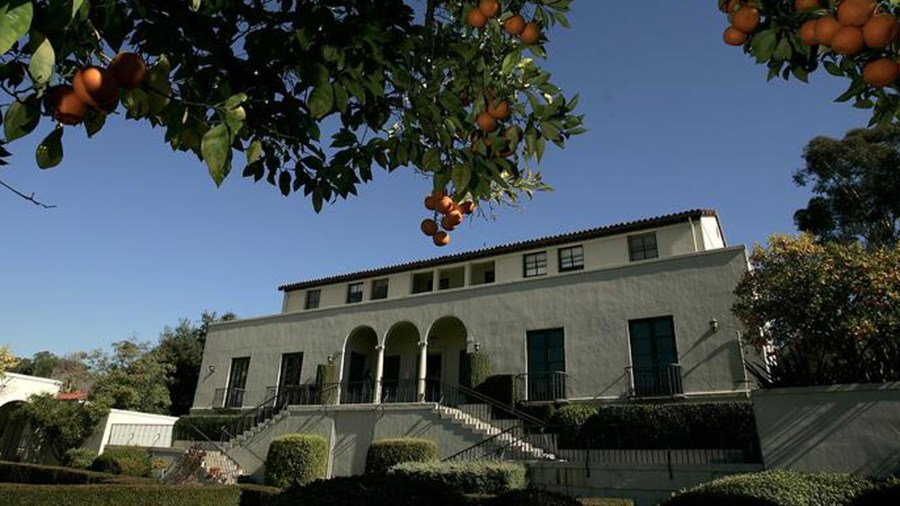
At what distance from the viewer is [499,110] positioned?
3131mm

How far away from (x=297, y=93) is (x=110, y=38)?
1184 millimetres

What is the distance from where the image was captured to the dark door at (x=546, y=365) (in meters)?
19.5

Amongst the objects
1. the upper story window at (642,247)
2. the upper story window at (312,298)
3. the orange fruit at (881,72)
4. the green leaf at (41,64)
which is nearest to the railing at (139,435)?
the upper story window at (312,298)

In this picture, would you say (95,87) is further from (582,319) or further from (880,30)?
(582,319)

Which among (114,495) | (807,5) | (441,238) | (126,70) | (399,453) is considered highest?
(807,5)

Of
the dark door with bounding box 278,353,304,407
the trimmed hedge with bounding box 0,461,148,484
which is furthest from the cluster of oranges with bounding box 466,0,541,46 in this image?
the dark door with bounding box 278,353,304,407

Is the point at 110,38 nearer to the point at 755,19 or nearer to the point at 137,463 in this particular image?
the point at 755,19

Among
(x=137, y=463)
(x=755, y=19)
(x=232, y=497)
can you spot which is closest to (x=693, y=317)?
(x=232, y=497)

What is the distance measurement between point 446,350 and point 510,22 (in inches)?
896

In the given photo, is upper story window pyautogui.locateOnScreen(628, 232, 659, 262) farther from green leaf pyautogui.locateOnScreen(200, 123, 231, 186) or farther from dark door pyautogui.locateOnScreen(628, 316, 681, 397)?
green leaf pyautogui.locateOnScreen(200, 123, 231, 186)

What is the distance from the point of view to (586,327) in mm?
19953

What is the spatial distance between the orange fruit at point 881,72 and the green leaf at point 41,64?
10.6 feet

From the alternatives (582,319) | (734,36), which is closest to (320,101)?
(734,36)

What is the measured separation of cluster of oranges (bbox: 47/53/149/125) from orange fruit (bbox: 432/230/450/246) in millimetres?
2561
